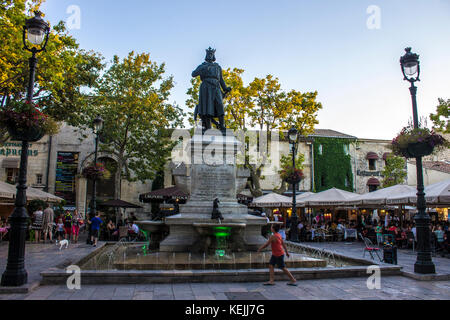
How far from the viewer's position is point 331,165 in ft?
119

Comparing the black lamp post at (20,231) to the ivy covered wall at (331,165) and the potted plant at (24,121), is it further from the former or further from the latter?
the ivy covered wall at (331,165)

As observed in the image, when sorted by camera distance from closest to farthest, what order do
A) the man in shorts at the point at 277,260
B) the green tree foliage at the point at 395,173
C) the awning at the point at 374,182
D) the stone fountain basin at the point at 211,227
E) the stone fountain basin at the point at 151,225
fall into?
the man in shorts at the point at 277,260 < the stone fountain basin at the point at 211,227 < the stone fountain basin at the point at 151,225 < the green tree foliage at the point at 395,173 < the awning at the point at 374,182

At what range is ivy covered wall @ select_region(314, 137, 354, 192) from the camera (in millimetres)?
36125

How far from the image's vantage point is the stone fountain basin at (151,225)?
10312mm

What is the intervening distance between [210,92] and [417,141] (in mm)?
6572

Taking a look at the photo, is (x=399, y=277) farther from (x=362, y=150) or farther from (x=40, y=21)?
(x=362, y=150)

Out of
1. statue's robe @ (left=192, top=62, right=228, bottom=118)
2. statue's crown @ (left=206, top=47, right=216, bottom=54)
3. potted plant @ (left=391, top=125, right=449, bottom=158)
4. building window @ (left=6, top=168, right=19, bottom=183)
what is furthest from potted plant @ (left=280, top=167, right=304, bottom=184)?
building window @ (left=6, top=168, right=19, bottom=183)

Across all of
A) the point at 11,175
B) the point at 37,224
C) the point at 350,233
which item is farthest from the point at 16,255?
the point at 11,175

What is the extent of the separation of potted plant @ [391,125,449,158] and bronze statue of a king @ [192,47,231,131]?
555 cm

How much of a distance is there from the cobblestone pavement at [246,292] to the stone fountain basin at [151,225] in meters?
3.89

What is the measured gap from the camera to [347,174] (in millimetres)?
36688

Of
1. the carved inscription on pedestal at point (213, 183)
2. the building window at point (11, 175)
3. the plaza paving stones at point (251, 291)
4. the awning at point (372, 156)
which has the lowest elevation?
the plaza paving stones at point (251, 291)

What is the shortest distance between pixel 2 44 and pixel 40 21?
6.91m

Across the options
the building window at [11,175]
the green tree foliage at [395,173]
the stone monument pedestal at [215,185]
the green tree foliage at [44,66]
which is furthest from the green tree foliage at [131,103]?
the green tree foliage at [395,173]
